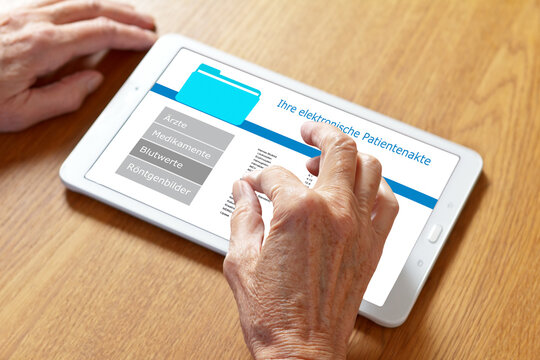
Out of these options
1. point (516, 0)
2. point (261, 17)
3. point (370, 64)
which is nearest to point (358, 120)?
point (370, 64)

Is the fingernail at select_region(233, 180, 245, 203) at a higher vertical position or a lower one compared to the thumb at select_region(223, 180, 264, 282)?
higher

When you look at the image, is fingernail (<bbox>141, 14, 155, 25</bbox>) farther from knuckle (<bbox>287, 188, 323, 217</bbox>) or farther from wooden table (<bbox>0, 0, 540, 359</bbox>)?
knuckle (<bbox>287, 188, 323, 217</bbox>)

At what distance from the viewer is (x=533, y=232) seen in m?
0.77

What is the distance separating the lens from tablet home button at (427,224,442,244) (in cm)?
73

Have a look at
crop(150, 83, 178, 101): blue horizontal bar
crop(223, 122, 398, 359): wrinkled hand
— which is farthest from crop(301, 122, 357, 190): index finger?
crop(150, 83, 178, 101): blue horizontal bar

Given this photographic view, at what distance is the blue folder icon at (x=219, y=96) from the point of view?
822 millimetres

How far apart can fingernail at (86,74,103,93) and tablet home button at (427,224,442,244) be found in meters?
0.51

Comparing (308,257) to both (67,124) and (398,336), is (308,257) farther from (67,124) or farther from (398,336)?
(67,124)

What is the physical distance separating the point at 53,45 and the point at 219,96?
0.82ft

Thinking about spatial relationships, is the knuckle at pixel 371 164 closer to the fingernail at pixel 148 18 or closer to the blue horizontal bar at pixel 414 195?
the blue horizontal bar at pixel 414 195

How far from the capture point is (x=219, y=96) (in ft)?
2.75

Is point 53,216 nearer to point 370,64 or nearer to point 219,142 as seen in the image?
point 219,142

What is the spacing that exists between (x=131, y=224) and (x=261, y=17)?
0.40m

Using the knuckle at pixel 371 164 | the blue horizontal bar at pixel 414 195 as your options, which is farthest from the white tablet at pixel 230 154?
the knuckle at pixel 371 164
